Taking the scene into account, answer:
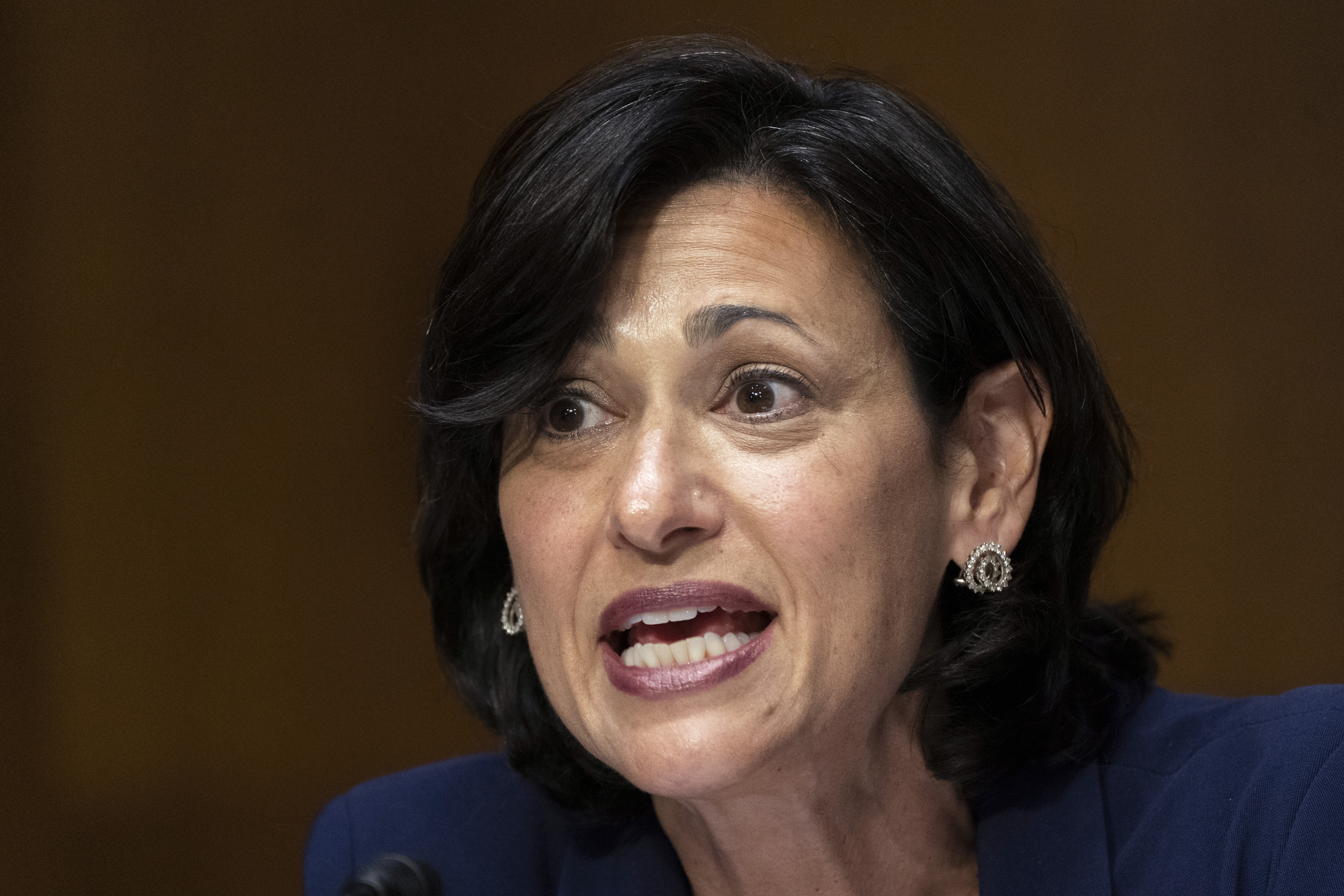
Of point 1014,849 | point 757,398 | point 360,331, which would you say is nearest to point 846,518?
point 757,398

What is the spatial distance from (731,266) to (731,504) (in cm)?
26

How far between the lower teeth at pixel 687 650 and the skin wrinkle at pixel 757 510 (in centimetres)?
4

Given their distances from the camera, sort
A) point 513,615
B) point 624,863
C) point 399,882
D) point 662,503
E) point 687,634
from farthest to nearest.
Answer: point 513,615 → point 624,863 → point 687,634 → point 662,503 → point 399,882

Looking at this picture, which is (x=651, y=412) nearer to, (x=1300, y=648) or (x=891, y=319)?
(x=891, y=319)

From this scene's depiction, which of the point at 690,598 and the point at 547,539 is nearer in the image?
the point at 690,598

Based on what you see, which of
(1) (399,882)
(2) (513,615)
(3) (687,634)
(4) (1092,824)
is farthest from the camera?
(2) (513,615)

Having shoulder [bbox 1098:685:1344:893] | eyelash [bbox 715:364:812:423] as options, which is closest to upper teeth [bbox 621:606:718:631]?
eyelash [bbox 715:364:812:423]

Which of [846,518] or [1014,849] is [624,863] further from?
[846,518]

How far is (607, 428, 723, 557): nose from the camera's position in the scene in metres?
1.48

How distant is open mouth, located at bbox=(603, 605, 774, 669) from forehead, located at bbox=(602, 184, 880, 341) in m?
0.30

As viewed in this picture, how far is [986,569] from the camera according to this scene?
68.3 inches

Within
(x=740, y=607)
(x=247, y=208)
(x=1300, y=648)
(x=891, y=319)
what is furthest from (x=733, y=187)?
(x=1300, y=648)

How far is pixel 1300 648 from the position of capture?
3545 mm

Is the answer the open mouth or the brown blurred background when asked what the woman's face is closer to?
the open mouth
